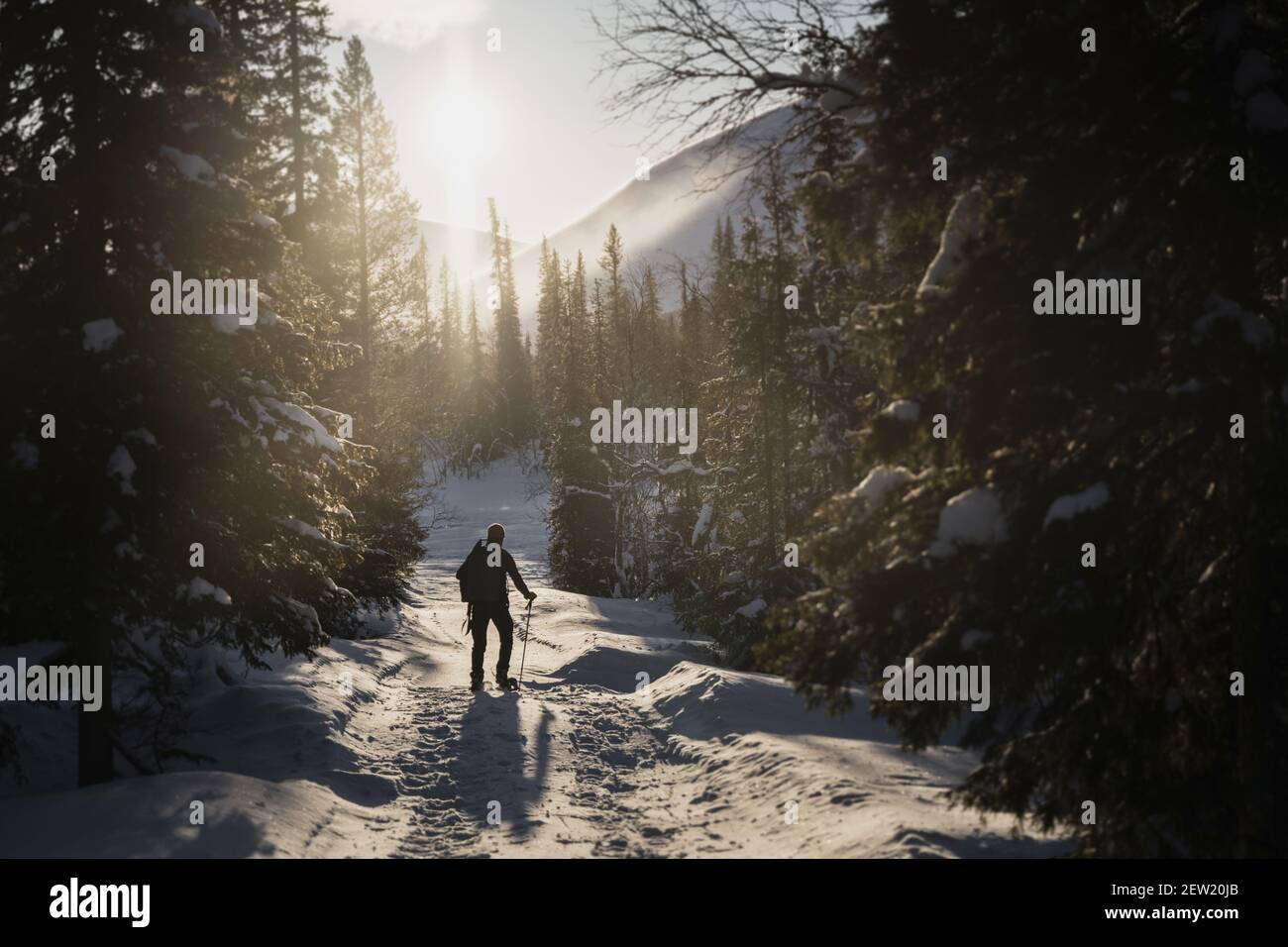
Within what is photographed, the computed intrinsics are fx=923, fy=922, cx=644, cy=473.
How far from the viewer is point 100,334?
8172 mm

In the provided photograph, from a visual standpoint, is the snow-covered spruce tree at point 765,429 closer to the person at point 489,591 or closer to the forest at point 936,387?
the person at point 489,591

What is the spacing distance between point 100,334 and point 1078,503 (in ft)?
26.1

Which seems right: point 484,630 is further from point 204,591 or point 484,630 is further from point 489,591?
point 204,591

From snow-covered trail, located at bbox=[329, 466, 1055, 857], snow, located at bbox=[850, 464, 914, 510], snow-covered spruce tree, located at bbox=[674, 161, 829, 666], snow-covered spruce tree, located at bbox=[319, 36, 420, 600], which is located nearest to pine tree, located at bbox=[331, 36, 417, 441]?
snow-covered spruce tree, located at bbox=[319, 36, 420, 600]

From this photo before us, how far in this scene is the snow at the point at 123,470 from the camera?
8008mm

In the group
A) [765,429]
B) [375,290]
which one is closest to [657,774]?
[765,429]

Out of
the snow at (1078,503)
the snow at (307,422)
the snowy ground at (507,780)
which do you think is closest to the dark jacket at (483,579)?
the snowy ground at (507,780)

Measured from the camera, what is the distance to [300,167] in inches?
931

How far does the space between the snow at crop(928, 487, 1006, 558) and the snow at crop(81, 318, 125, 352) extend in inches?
285

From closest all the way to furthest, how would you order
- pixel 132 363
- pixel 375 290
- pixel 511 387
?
1. pixel 132 363
2. pixel 375 290
3. pixel 511 387

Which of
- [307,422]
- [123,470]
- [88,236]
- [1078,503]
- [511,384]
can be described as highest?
[511,384]

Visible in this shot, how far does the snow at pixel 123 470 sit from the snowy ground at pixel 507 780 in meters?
2.56
